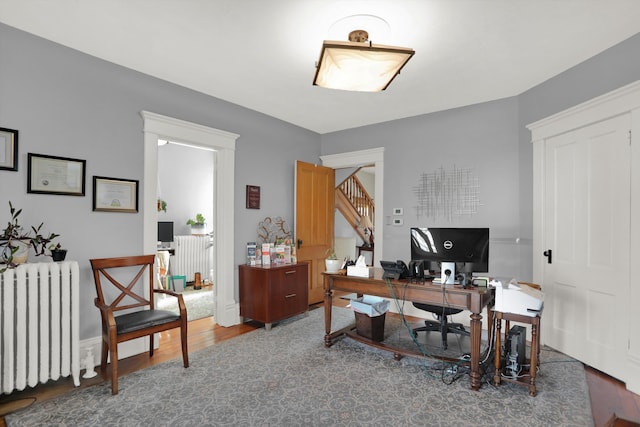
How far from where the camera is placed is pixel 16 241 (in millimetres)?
2398

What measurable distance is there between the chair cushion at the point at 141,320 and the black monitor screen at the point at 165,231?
11.5ft

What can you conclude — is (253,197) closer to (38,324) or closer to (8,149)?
(8,149)

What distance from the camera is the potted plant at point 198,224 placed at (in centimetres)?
663

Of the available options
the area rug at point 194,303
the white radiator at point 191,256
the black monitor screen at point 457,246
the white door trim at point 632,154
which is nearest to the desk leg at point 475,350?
the black monitor screen at point 457,246

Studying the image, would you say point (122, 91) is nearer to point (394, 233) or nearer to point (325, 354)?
point (325, 354)

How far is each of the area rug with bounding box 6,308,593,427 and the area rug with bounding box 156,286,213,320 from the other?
4.63 ft

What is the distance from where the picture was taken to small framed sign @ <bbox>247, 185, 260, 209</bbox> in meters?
4.25

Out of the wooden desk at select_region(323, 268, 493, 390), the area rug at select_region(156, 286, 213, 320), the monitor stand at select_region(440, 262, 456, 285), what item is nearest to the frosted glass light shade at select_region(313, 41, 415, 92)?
the monitor stand at select_region(440, 262, 456, 285)

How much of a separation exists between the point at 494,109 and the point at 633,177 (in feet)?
5.46

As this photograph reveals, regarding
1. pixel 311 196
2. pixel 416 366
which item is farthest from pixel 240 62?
pixel 416 366

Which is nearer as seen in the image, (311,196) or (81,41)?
(81,41)

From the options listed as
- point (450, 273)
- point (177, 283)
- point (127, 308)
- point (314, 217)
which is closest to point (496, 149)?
point (450, 273)

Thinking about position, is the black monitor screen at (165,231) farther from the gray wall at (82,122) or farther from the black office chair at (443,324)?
the black office chair at (443,324)

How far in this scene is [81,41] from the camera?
2.67 metres
